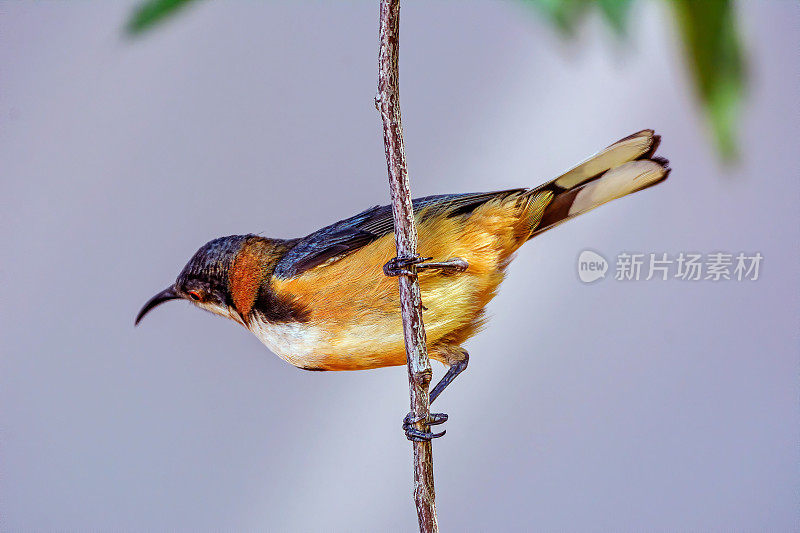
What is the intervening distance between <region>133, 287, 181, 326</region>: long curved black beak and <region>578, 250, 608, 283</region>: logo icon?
27.0 inches

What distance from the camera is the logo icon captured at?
1.33m

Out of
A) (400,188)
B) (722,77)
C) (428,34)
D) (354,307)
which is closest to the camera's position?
(400,188)

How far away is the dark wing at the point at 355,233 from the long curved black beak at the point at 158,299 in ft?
0.67

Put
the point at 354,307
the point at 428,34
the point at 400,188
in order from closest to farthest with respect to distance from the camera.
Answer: the point at 400,188
the point at 354,307
the point at 428,34

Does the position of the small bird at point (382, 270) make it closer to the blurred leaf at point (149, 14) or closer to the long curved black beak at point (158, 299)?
the long curved black beak at point (158, 299)

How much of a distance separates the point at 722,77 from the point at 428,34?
19.2 inches

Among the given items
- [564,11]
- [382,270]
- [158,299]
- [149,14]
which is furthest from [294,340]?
[564,11]

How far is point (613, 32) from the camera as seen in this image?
1326 mm

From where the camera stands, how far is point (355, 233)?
117cm

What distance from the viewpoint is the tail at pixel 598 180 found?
3.81 feet

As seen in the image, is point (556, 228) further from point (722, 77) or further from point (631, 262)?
point (722, 77)

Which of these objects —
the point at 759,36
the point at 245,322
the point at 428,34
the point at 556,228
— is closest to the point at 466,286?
the point at 556,228

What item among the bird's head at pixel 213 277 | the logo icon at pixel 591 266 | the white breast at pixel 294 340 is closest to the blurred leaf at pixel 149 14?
the bird's head at pixel 213 277

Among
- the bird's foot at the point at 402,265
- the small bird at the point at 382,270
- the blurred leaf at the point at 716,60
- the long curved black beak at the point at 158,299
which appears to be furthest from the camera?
the long curved black beak at the point at 158,299
